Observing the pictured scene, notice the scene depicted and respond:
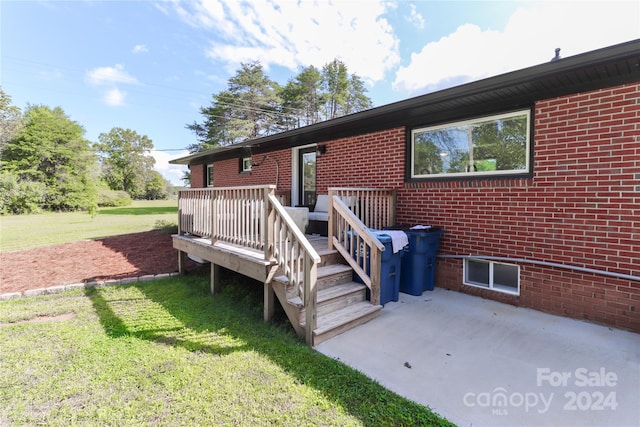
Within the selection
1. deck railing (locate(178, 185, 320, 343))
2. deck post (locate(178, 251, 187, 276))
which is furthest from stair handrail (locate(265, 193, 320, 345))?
A: deck post (locate(178, 251, 187, 276))

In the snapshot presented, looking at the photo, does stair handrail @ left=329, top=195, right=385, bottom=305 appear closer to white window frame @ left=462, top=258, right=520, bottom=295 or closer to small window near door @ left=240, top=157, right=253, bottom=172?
white window frame @ left=462, top=258, right=520, bottom=295

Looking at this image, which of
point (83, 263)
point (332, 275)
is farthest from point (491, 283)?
point (83, 263)

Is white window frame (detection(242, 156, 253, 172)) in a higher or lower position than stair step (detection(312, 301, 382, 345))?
higher

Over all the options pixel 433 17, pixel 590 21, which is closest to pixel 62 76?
pixel 433 17

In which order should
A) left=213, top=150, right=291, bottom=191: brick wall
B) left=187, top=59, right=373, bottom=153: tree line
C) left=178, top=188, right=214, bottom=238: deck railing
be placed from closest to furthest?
left=178, top=188, right=214, bottom=238: deck railing < left=213, top=150, right=291, bottom=191: brick wall < left=187, top=59, right=373, bottom=153: tree line

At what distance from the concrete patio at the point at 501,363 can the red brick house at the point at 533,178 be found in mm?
480

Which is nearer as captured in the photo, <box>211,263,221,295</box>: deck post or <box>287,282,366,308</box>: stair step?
<box>287,282,366,308</box>: stair step

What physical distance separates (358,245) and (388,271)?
581mm

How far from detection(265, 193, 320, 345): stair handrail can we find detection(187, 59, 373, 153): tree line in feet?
72.8

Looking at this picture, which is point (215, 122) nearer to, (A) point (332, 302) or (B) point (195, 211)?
(B) point (195, 211)

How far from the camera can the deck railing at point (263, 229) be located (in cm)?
314

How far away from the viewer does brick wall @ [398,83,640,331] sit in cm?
336

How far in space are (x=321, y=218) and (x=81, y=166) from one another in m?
31.0

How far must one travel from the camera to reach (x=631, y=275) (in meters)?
3.34
